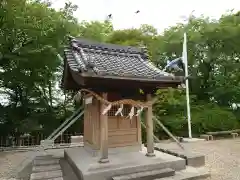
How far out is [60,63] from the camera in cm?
1317

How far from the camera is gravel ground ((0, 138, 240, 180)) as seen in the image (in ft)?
21.6

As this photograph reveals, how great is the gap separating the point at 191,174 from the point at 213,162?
1.95 metres

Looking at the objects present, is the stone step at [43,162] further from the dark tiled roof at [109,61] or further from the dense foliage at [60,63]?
the dense foliage at [60,63]


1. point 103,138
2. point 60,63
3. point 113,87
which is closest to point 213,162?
point 103,138

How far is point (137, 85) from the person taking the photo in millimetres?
6797

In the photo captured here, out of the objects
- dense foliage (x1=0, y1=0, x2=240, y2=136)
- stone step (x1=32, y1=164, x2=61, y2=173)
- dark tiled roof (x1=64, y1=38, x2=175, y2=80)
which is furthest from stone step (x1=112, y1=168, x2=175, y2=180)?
dense foliage (x1=0, y1=0, x2=240, y2=136)

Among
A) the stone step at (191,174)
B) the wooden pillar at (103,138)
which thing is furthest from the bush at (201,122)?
the wooden pillar at (103,138)

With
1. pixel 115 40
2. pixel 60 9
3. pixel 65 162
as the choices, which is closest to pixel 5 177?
pixel 65 162

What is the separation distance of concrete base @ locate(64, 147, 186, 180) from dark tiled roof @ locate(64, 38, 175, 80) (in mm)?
2431

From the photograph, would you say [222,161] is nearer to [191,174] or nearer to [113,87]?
[191,174]

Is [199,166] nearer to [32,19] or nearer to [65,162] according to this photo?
[65,162]

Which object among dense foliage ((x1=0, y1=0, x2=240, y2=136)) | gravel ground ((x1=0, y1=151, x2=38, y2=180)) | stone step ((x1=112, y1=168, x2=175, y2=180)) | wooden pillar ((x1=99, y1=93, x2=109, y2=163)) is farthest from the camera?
dense foliage ((x1=0, y1=0, x2=240, y2=136))

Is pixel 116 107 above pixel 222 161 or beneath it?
above

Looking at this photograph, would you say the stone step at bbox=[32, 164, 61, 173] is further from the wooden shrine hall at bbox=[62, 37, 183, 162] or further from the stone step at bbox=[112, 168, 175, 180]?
the stone step at bbox=[112, 168, 175, 180]
